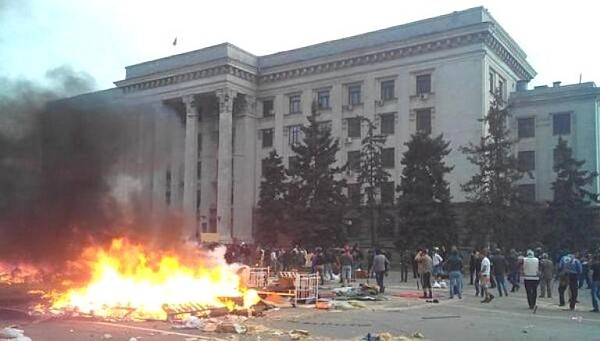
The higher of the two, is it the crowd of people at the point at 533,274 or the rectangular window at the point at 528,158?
the rectangular window at the point at 528,158

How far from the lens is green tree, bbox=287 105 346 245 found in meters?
43.1

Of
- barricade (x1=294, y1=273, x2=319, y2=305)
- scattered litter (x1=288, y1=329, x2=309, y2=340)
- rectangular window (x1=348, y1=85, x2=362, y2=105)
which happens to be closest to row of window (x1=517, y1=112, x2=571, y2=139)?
rectangular window (x1=348, y1=85, x2=362, y2=105)

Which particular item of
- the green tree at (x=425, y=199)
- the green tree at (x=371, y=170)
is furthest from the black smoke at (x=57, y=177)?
the green tree at (x=371, y=170)

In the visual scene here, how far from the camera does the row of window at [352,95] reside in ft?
167

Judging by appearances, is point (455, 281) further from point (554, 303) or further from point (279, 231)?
point (279, 231)

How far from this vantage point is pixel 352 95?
54.3 meters

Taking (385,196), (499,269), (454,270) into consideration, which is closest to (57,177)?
(454,270)

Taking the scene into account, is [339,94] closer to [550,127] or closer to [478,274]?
[550,127]

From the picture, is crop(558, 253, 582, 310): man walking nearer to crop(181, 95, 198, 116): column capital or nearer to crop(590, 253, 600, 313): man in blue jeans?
crop(590, 253, 600, 313): man in blue jeans

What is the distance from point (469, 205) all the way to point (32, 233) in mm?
29549

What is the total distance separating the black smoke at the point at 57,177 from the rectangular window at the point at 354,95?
3634 cm

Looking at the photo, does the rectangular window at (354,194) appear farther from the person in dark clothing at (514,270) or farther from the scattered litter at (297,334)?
the scattered litter at (297,334)

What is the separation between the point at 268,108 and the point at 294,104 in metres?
3.06

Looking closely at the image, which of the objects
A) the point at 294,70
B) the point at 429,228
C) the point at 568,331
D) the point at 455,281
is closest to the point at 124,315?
the point at 568,331
